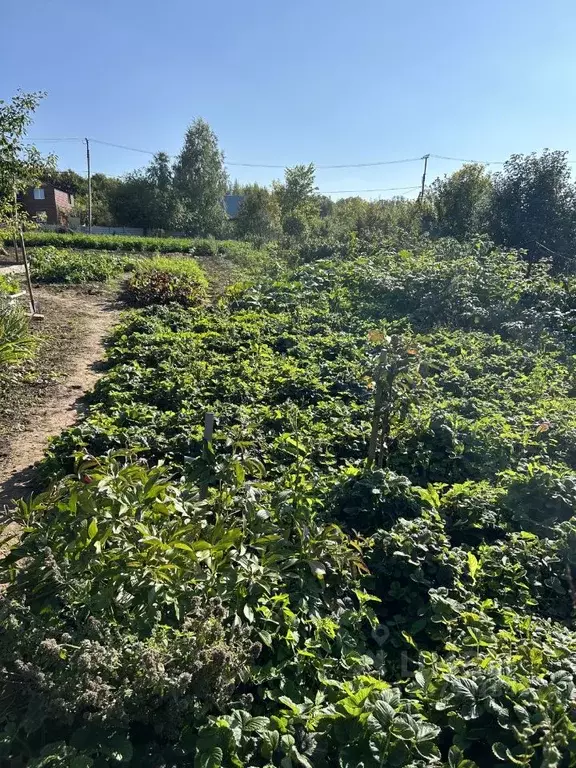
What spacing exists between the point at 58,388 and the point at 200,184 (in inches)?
1513

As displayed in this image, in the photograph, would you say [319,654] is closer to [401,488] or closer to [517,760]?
[517,760]

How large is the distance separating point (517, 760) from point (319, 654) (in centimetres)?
85

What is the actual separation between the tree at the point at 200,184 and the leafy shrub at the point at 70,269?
25.5 meters

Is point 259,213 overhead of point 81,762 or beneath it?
overhead

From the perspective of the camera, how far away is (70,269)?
13.7m

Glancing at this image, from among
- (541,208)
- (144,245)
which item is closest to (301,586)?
(541,208)

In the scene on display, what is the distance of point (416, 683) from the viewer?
190 centimetres

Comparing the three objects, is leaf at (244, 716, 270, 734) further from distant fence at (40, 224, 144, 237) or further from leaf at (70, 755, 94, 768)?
distant fence at (40, 224, 144, 237)

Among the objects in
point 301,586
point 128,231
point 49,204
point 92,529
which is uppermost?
point 49,204

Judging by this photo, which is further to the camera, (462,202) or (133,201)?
(133,201)

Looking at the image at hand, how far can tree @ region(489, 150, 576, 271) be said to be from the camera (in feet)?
40.6

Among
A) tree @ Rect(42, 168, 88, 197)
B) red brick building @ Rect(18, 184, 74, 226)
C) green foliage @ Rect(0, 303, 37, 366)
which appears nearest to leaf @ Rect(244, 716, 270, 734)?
green foliage @ Rect(0, 303, 37, 366)

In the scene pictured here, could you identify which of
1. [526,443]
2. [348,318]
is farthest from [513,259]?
[526,443]

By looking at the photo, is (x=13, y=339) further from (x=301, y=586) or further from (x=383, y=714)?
(x=383, y=714)
